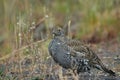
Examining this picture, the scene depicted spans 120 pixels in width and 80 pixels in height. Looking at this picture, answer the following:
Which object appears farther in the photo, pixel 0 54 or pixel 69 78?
pixel 0 54

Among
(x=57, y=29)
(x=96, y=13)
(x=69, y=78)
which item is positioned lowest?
(x=69, y=78)

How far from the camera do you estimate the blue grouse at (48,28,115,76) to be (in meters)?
8.79

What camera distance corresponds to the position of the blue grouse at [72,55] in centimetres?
879

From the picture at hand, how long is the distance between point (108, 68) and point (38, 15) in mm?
6175

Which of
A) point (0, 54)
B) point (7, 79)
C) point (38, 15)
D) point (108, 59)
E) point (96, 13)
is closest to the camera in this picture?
point (7, 79)

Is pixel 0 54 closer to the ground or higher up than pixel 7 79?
higher up

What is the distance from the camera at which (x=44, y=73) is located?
928cm

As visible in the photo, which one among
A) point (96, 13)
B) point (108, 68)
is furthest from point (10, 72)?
point (96, 13)

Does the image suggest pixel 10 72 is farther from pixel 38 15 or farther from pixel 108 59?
pixel 38 15

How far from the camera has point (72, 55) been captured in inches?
352

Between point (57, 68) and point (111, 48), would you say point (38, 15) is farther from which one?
point (57, 68)

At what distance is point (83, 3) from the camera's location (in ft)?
46.0

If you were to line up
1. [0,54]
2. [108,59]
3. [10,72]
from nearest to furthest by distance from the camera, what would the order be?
[10,72] → [108,59] → [0,54]

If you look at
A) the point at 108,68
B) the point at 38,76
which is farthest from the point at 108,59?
the point at 38,76
